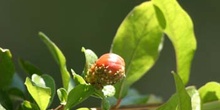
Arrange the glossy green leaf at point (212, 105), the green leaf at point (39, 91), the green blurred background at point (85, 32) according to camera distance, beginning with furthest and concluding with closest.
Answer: the green blurred background at point (85, 32), the glossy green leaf at point (212, 105), the green leaf at point (39, 91)

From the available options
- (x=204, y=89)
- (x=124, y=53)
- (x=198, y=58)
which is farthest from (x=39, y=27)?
(x=204, y=89)

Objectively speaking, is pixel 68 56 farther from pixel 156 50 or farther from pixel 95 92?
pixel 95 92

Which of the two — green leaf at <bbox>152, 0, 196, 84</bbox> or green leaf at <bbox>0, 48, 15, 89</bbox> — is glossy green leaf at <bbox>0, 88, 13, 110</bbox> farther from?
green leaf at <bbox>152, 0, 196, 84</bbox>

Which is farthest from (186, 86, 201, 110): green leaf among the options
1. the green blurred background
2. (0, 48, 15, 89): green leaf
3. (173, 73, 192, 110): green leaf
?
the green blurred background

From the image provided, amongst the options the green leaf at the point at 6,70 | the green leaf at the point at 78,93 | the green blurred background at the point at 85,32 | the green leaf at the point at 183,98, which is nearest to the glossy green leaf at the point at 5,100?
Answer: the green leaf at the point at 6,70

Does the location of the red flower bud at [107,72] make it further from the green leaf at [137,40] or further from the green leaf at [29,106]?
the green leaf at [137,40]

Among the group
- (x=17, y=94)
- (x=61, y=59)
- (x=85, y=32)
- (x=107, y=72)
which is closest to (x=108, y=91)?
(x=107, y=72)
